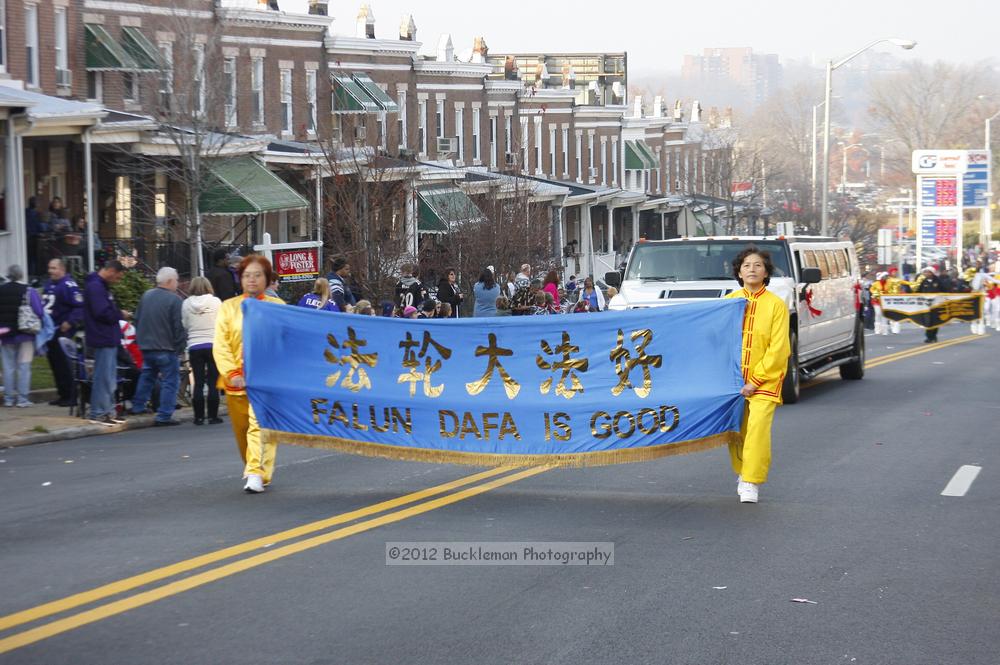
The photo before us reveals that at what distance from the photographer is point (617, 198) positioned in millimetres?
60406

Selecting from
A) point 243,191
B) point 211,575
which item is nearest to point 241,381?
point 211,575

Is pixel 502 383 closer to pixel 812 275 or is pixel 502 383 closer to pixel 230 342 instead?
→ pixel 230 342

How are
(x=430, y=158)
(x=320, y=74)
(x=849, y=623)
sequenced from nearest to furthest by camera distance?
1. (x=849, y=623)
2. (x=320, y=74)
3. (x=430, y=158)

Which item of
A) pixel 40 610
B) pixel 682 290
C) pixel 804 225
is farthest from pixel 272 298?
pixel 804 225

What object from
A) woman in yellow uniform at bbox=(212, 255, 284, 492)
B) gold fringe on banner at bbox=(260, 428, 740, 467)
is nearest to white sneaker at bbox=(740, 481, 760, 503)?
gold fringe on banner at bbox=(260, 428, 740, 467)

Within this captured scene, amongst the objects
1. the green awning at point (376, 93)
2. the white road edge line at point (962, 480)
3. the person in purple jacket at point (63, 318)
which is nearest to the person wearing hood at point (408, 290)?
the person in purple jacket at point (63, 318)

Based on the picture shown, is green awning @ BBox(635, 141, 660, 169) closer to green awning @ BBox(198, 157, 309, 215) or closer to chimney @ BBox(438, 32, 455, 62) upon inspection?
chimney @ BBox(438, 32, 455, 62)

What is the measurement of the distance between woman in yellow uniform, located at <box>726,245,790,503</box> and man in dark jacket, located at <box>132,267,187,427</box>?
27.0ft

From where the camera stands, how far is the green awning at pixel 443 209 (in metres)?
36.3

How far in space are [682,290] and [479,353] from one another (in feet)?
25.3

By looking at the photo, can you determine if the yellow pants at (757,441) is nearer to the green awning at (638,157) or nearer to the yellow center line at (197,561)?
the yellow center line at (197,561)

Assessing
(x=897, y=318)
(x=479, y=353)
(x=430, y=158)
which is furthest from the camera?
(x=430, y=158)

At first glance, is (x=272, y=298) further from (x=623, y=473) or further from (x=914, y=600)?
(x=914, y=600)

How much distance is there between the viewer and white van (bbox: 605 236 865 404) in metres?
18.0
